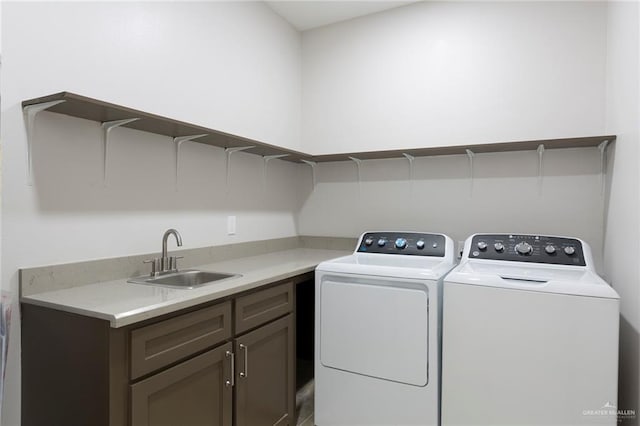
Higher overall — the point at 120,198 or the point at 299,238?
the point at 120,198

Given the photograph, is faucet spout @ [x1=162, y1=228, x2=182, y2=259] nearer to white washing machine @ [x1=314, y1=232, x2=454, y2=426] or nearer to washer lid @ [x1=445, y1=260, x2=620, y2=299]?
white washing machine @ [x1=314, y1=232, x2=454, y2=426]

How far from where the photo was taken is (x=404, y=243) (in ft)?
7.80

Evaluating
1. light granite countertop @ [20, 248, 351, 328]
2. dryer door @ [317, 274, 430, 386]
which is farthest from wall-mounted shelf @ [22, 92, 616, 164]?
dryer door @ [317, 274, 430, 386]

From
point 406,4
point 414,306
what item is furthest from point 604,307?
point 406,4

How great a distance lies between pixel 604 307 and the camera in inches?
57.8

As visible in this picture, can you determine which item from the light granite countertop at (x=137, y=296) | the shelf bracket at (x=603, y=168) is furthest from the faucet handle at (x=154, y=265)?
the shelf bracket at (x=603, y=168)

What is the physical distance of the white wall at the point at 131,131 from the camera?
4.45ft

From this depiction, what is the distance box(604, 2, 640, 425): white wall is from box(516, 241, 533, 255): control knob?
378mm

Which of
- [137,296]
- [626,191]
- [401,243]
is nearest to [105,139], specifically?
[137,296]

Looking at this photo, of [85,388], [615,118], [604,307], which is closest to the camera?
[85,388]

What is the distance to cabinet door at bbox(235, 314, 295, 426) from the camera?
1610 mm

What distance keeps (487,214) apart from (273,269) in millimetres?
1482

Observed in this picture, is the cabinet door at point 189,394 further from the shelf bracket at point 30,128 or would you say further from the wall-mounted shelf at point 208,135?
the wall-mounted shelf at point 208,135

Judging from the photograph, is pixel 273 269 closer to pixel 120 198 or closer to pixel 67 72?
pixel 120 198
